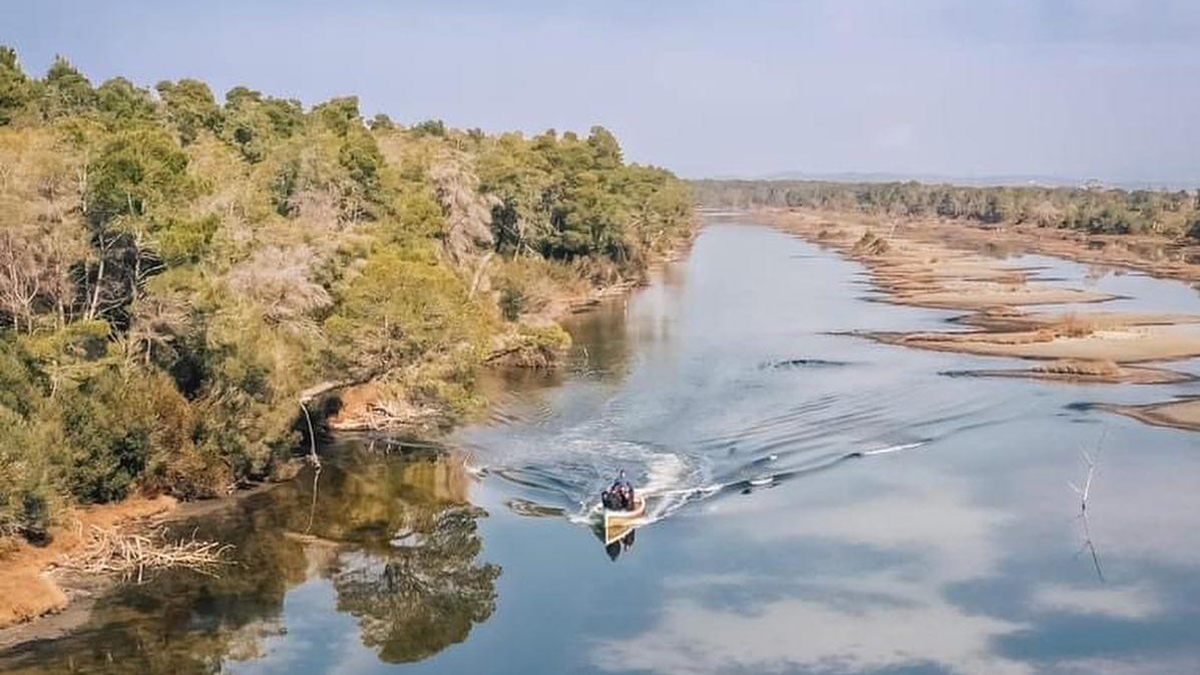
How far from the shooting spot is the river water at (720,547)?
27.8 metres

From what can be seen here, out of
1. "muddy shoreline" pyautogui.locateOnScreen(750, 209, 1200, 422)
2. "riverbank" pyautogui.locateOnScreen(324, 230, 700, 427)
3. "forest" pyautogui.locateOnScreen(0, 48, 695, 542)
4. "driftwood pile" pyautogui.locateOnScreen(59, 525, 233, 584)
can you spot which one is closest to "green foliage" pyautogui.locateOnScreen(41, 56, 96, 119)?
"forest" pyautogui.locateOnScreen(0, 48, 695, 542)

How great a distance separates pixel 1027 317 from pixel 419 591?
5939 centimetres

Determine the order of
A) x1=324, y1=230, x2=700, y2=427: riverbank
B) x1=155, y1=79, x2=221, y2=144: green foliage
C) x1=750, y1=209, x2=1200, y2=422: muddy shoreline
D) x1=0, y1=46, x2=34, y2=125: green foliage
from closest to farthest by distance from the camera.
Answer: x1=324, y1=230, x2=700, y2=427: riverbank, x1=0, y1=46, x2=34, y2=125: green foliage, x1=750, y1=209, x2=1200, y2=422: muddy shoreline, x1=155, y1=79, x2=221, y2=144: green foliage

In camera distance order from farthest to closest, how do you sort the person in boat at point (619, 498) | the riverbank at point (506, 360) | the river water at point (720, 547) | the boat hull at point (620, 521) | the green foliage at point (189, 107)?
1. the green foliage at point (189, 107)
2. the riverbank at point (506, 360)
3. the person in boat at point (619, 498)
4. the boat hull at point (620, 521)
5. the river water at point (720, 547)

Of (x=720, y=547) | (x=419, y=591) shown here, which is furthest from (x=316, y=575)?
(x=720, y=547)

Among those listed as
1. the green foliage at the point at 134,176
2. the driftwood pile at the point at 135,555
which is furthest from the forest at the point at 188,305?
the driftwood pile at the point at 135,555

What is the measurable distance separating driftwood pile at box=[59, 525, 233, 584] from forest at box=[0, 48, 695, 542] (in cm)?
128

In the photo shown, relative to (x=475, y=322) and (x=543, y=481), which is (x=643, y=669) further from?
(x=475, y=322)

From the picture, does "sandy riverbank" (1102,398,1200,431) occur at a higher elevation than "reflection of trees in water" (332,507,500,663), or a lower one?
higher

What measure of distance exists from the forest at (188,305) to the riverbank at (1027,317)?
971 inches

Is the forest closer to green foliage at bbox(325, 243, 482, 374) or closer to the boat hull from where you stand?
green foliage at bbox(325, 243, 482, 374)

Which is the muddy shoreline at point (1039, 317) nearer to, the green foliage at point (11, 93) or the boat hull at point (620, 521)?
the boat hull at point (620, 521)

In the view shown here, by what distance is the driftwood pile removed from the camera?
3209 cm

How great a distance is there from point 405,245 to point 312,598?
85.6 feet
